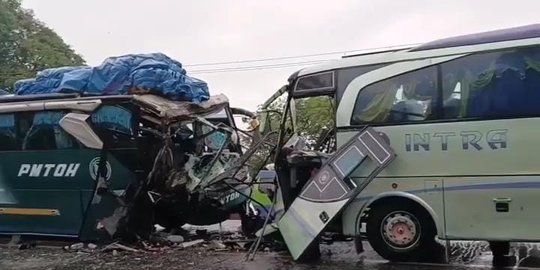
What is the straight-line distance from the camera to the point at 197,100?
11430 millimetres

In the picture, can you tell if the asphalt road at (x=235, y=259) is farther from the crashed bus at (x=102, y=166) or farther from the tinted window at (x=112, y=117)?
the tinted window at (x=112, y=117)

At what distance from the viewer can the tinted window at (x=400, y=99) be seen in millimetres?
8258

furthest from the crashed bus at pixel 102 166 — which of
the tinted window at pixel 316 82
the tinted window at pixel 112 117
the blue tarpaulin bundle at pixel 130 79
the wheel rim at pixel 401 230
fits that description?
the wheel rim at pixel 401 230

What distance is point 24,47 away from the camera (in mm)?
32656

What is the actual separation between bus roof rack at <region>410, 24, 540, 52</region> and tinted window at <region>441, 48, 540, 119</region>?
0.18m

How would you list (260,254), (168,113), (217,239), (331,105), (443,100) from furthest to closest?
(217,239), (168,113), (260,254), (331,105), (443,100)

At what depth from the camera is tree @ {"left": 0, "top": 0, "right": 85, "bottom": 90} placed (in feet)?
102

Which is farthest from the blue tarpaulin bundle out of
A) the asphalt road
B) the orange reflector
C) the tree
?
the tree

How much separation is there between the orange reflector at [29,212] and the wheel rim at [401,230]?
17.9 feet

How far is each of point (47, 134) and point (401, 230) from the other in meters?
5.83

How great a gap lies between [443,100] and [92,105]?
17.3 ft

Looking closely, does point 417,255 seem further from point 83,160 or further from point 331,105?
point 83,160

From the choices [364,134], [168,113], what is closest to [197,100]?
[168,113]

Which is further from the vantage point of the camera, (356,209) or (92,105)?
(92,105)
